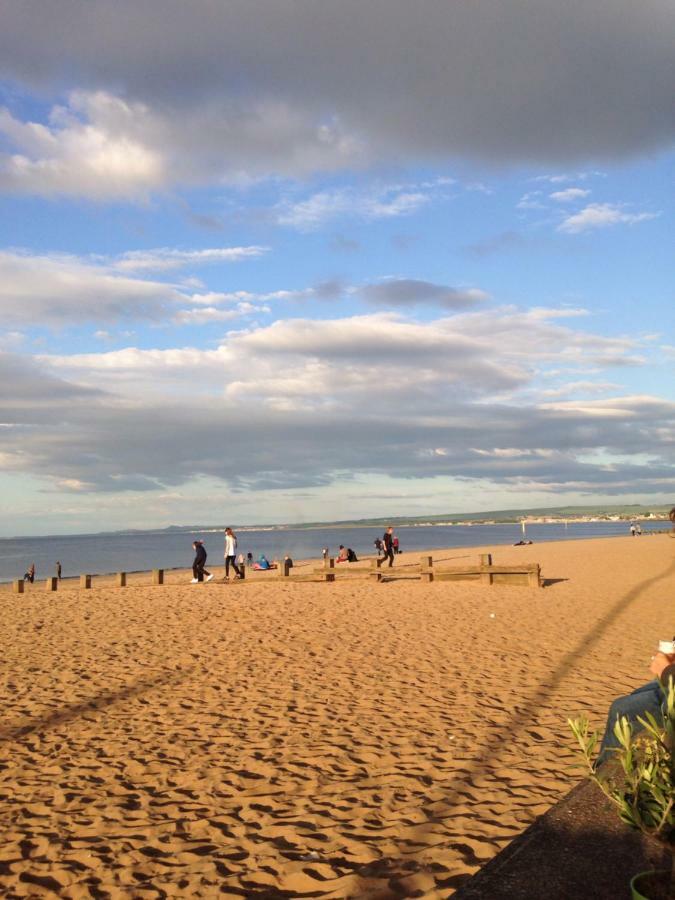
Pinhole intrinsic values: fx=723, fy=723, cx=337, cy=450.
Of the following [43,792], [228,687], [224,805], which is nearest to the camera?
[224,805]

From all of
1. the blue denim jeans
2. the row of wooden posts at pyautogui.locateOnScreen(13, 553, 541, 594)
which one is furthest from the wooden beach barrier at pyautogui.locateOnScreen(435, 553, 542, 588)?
the blue denim jeans

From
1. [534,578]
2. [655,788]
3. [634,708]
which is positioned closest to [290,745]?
[634,708]

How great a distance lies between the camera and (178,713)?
8734mm

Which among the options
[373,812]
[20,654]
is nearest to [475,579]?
[20,654]

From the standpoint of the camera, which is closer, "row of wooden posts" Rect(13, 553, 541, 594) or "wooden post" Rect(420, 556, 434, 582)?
"row of wooden posts" Rect(13, 553, 541, 594)

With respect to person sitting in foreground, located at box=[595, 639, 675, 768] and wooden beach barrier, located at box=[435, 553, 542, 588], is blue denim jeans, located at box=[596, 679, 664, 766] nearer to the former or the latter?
person sitting in foreground, located at box=[595, 639, 675, 768]

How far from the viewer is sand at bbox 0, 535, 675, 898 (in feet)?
15.9

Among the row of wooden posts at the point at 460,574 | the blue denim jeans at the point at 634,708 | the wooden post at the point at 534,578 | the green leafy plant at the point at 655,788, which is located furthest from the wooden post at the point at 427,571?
the green leafy plant at the point at 655,788

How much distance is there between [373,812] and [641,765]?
317 cm

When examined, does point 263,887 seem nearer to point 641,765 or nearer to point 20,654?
point 641,765

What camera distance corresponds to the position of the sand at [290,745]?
→ 15.9 ft

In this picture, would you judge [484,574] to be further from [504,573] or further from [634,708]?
[634,708]

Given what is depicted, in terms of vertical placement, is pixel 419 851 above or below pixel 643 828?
below

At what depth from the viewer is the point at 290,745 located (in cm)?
737
